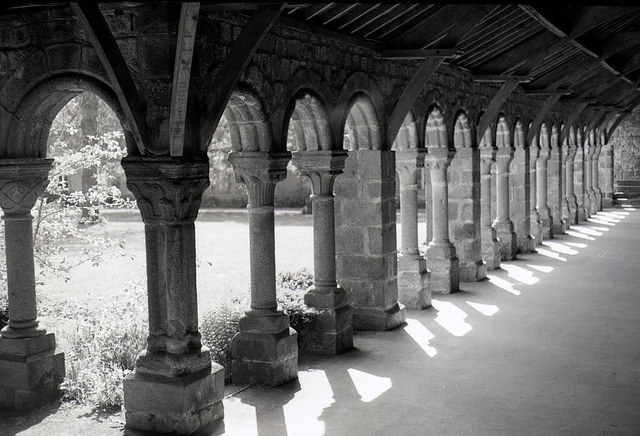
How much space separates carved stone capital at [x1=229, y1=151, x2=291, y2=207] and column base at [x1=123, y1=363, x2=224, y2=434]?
1380 millimetres

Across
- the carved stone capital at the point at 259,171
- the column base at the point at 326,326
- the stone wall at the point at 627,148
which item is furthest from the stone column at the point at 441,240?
the stone wall at the point at 627,148

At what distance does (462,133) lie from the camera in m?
9.55

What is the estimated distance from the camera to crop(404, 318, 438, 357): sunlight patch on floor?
634 centimetres

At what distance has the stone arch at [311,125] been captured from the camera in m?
6.08

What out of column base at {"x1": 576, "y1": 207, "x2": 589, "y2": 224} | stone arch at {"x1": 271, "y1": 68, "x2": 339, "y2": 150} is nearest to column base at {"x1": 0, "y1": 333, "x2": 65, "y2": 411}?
stone arch at {"x1": 271, "y1": 68, "x2": 339, "y2": 150}

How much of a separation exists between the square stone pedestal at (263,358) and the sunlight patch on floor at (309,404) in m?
0.17

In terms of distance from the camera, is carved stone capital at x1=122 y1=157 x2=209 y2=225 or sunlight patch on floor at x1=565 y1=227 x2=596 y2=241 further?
sunlight patch on floor at x1=565 y1=227 x2=596 y2=241

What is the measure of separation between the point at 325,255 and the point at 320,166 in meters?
0.74

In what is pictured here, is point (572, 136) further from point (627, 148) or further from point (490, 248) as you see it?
point (490, 248)

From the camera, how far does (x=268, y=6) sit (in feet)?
13.8

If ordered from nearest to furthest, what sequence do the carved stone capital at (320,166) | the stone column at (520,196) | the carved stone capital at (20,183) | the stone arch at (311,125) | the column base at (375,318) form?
the carved stone capital at (20,183) → the stone arch at (311,125) → the carved stone capital at (320,166) → the column base at (375,318) → the stone column at (520,196)

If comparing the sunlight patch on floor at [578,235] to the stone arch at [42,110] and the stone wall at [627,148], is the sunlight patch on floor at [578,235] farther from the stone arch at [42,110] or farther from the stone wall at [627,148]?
the stone arch at [42,110]

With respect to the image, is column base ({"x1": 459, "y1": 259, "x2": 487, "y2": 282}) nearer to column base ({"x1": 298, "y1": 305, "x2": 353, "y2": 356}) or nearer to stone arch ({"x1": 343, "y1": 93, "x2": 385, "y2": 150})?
stone arch ({"x1": 343, "y1": 93, "x2": 385, "y2": 150})

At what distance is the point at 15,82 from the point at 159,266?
1469mm
